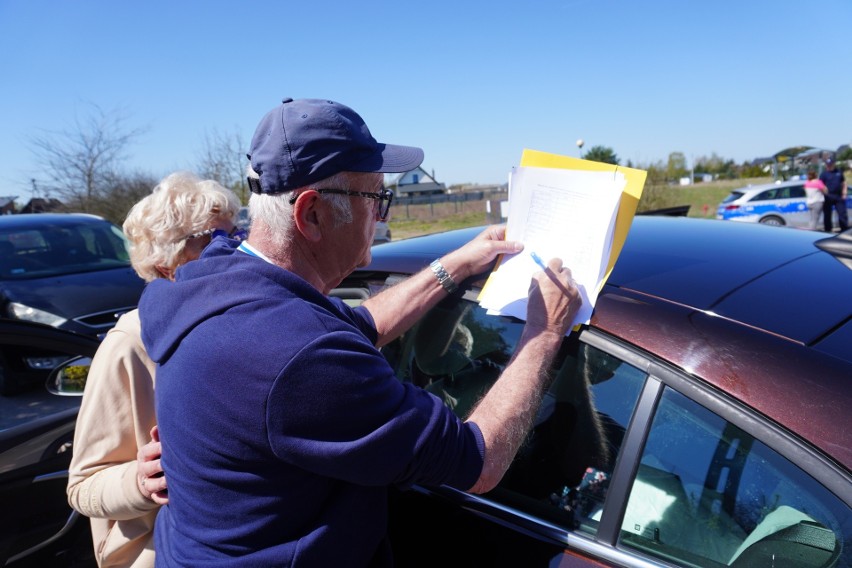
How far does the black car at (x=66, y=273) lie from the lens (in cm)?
539

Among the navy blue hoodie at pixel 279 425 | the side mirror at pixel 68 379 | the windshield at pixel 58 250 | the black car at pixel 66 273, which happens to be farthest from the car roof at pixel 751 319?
the windshield at pixel 58 250

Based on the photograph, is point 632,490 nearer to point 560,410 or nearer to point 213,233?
point 560,410

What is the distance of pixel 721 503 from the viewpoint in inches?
47.4

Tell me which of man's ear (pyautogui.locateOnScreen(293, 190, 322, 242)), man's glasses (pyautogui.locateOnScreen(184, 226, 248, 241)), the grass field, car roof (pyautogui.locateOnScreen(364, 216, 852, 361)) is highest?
man's ear (pyautogui.locateOnScreen(293, 190, 322, 242))

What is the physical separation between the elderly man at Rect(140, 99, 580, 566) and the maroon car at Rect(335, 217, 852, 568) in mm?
212

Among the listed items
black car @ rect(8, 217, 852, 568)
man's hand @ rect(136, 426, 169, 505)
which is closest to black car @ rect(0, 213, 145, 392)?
man's hand @ rect(136, 426, 169, 505)

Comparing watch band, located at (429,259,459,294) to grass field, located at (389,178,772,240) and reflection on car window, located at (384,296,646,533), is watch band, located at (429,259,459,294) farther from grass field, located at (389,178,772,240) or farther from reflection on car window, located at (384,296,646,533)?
grass field, located at (389,178,772,240)

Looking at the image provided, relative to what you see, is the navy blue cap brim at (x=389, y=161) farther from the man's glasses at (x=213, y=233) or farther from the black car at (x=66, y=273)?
the black car at (x=66, y=273)

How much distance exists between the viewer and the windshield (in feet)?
19.7

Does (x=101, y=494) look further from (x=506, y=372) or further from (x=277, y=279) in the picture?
(x=506, y=372)

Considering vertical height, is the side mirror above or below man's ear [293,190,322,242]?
below

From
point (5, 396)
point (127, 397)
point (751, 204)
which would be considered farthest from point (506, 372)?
point (751, 204)

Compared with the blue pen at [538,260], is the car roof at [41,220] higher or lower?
lower

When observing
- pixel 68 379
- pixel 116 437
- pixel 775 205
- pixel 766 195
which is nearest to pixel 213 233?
pixel 116 437
